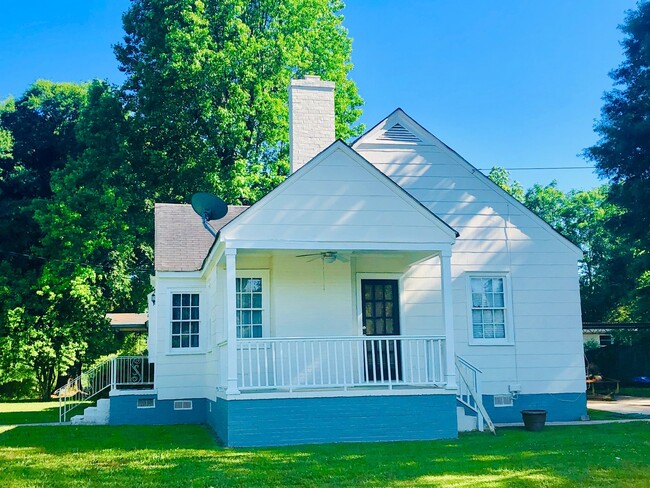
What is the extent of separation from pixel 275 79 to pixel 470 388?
629 inches

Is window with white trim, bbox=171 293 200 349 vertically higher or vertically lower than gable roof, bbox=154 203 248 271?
lower

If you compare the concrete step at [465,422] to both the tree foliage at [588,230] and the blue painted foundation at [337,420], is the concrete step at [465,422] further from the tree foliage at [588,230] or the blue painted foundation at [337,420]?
the tree foliage at [588,230]

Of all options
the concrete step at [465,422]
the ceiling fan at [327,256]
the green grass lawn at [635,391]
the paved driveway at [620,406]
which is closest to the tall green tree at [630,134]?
the paved driveway at [620,406]

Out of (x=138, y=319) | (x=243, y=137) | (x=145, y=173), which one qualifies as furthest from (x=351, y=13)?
(x=138, y=319)

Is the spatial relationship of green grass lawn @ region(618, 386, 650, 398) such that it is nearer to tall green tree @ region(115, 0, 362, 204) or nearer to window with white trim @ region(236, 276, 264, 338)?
tall green tree @ region(115, 0, 362, 204)

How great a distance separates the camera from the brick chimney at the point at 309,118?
49.3 ft

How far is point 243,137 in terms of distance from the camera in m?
25.2

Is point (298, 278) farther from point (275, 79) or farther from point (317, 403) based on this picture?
point (275, 79)

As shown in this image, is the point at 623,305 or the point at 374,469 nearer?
the point at 374,469

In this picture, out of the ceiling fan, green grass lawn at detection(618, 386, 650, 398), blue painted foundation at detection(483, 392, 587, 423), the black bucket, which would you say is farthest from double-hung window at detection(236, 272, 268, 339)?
green grass lawn at detection(618, 386, 650, 398)

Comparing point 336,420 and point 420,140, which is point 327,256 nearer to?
point 336,420

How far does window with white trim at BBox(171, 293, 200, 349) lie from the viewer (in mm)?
15664

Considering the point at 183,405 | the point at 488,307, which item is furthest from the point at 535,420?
the point at 183,405

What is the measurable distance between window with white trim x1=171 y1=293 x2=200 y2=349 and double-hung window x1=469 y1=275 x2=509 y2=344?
20.5 feet
